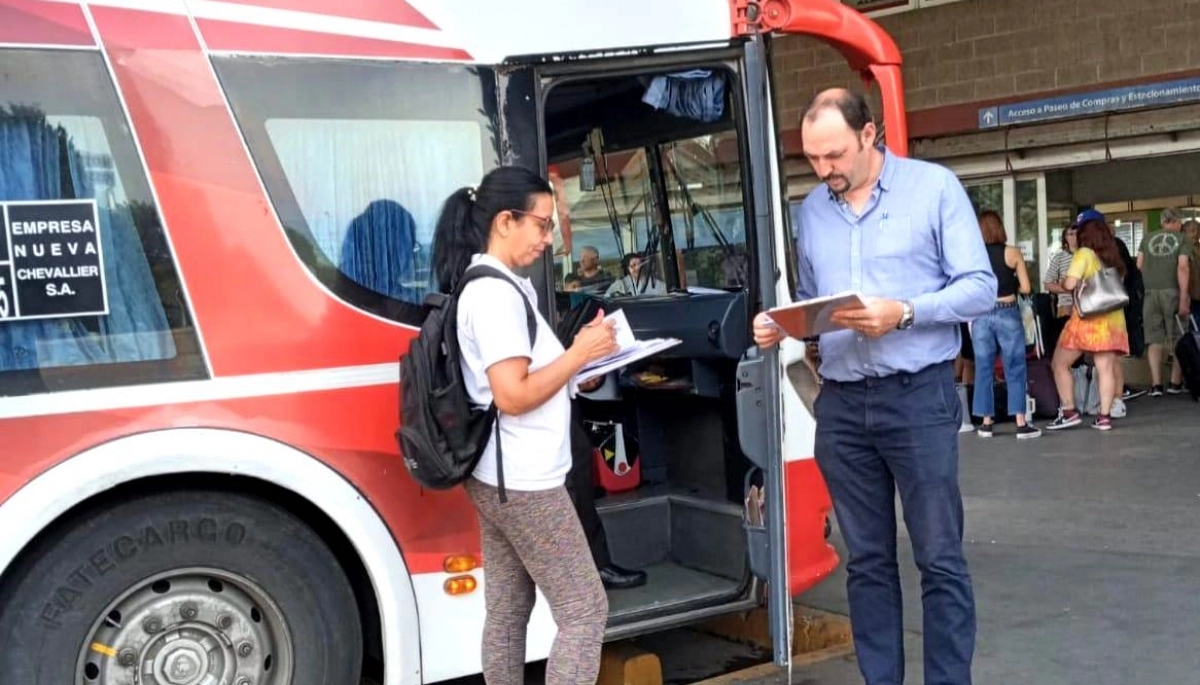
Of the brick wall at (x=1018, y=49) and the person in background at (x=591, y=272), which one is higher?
the brick wall at (x=1018, y=49)

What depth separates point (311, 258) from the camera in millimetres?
3686

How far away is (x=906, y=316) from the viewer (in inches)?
134

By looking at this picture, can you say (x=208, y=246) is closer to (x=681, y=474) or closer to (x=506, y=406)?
(x=506, y=406)

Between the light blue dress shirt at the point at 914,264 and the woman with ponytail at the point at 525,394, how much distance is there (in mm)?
885

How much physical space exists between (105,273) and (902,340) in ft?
7.62

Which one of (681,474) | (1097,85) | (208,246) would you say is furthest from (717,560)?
(1097,85)

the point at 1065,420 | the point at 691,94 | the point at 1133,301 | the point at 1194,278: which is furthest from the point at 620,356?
the point at 1194,278

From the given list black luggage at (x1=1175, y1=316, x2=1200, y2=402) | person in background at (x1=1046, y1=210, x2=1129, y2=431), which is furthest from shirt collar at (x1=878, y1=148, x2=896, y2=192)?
black luggage at (x1=1175, y1=316, x2=1200, y2=402)

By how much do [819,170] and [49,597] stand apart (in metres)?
2.52

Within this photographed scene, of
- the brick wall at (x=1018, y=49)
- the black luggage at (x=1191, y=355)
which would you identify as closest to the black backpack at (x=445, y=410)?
the black luggage at (x=1191, y=355)

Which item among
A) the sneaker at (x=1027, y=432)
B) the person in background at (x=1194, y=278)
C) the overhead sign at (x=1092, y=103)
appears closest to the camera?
the sneaker at (x=1027, y=432)

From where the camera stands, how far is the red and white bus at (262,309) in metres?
3.32

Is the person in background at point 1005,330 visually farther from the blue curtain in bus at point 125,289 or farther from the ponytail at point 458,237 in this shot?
the blue curtain in bus at point 125,289

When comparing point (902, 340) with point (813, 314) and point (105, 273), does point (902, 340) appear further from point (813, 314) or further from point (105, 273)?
point (105, 273)
